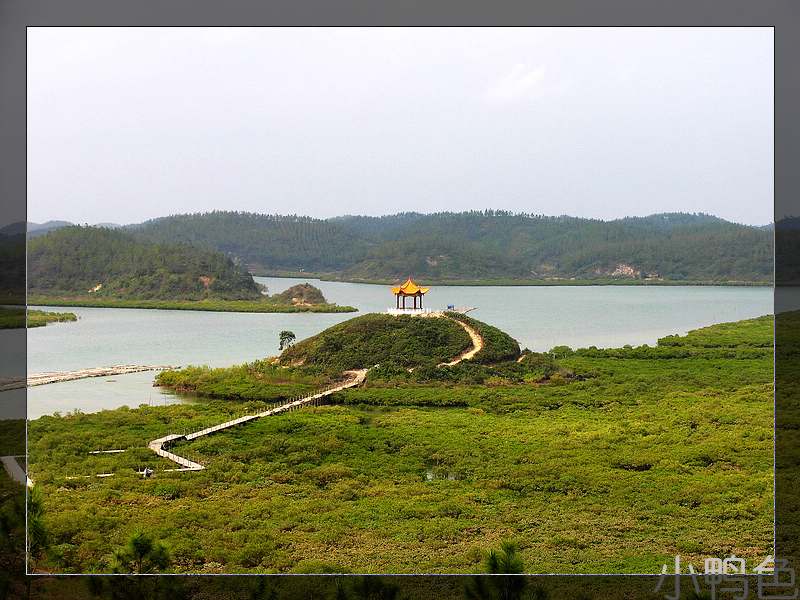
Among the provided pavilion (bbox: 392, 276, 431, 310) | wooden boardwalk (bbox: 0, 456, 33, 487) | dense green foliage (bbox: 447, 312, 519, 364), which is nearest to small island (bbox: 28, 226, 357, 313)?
pavilion (bbox: 392, 276, 431, 310)

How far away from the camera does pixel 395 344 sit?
8.70 meters

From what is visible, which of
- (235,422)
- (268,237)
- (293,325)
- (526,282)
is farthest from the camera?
(526,282)

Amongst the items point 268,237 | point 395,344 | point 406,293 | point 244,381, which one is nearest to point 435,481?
point 395,344

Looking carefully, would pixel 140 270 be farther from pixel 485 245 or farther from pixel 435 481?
pixel 435 481

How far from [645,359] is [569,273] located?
3.10 metres

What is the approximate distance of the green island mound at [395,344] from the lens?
28.3 ft

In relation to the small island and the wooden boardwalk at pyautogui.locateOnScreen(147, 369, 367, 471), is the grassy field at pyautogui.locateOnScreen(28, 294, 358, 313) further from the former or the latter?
the wooden boardwalk at pyautogui.locateOnScreen(147, 369, 367, 471)

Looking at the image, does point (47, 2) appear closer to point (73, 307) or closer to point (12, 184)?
point (12, 184)

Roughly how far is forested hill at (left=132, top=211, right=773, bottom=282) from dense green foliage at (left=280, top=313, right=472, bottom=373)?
54.2 inches

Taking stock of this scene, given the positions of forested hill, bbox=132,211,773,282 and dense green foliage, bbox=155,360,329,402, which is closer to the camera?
dense green foliage, bbox=155,360,329,402

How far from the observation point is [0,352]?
6523 mm

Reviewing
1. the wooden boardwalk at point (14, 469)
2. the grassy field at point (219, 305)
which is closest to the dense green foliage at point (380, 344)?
the grassy field at point (219, 305)

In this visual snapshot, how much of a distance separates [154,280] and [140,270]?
0.88 feet

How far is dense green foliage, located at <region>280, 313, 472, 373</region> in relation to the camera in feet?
28.3
